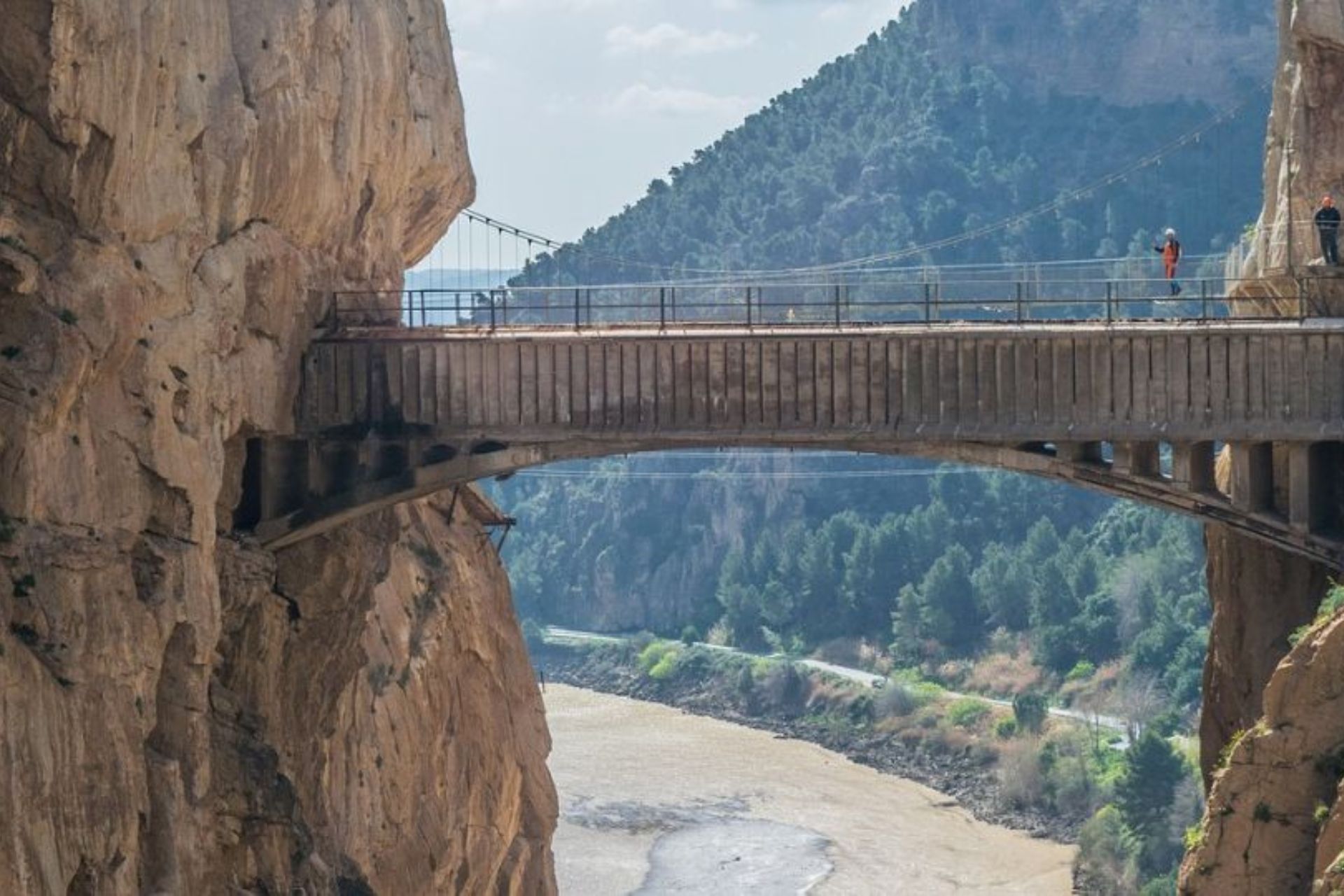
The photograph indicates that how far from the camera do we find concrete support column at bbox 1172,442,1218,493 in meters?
33.4

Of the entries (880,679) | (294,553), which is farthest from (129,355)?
(880,679)

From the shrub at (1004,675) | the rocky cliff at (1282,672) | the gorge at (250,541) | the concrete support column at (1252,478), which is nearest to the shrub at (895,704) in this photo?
the shrub at (1004,675)

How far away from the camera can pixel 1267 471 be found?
3394cm

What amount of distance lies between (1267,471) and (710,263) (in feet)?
395

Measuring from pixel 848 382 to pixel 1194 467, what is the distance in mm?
3716

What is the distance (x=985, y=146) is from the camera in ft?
532

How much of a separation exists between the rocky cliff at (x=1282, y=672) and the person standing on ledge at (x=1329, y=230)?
0.61 m

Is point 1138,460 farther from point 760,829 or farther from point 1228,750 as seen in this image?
point 760,829

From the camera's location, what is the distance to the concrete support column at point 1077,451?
33.9 meters

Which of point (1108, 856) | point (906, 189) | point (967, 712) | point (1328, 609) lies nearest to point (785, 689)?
point (967, 712)

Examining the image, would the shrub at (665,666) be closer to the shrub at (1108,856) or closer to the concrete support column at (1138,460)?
the shrub at (1108,856)

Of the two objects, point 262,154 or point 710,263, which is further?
point 710,263

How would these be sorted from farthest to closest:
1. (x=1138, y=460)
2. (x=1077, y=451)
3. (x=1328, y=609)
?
(x=1077, y=451)
(x=1138, y=460)
(x=1328, y=609)

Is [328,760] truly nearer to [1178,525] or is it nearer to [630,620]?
[1178,525]
